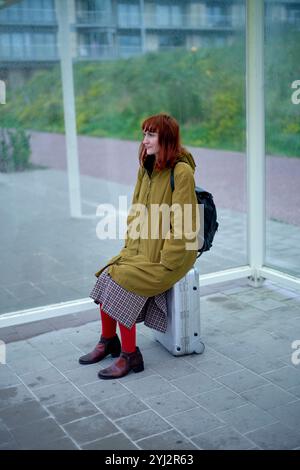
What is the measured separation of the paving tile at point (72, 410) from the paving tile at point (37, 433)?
0.21 ft

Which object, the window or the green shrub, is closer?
the green shrub

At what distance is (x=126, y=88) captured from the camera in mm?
4961

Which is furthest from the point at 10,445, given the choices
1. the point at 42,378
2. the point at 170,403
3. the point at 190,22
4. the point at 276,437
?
the point at 190,22

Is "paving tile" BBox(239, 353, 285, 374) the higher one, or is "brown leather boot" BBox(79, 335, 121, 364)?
"brown leather boot" BBox(79, 335, 121, 364)

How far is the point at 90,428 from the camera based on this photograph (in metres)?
3.26

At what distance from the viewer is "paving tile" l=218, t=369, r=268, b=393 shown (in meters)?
3.66

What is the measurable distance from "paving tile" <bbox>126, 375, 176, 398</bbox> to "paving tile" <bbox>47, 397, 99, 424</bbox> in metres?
0.30

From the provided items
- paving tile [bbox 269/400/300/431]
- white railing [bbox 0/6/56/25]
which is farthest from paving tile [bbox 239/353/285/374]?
white railing [bbox 0/6/56/25]

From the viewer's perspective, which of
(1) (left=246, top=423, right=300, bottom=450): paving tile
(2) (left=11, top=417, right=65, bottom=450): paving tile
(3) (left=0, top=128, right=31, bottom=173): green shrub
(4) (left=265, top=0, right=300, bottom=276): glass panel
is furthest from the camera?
(4) (left=265, top=0, right=300, bottom=276): glass panel

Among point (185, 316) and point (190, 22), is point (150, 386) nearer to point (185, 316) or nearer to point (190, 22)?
point (185, 316)

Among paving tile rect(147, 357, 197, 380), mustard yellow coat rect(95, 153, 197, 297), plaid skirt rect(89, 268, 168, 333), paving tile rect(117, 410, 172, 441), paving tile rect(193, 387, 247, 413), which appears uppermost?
mustard yellow coat rect(95, 153, 197, 297)

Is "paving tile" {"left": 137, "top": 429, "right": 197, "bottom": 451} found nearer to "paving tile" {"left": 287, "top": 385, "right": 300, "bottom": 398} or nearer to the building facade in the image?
"paving tile" {"left": 287, "top": 385, "right": 300, "bottom": 398}

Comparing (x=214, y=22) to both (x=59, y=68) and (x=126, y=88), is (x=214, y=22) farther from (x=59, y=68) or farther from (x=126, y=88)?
(x=59, y=68)

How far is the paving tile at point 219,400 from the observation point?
343 cm
